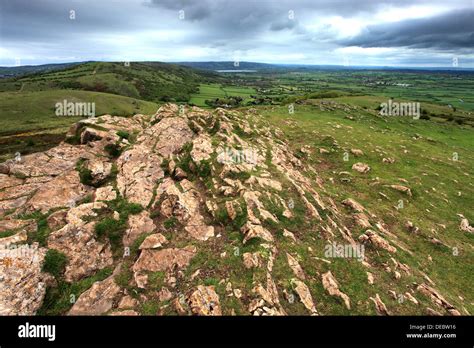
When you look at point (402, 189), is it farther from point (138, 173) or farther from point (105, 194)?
point (105, 194)

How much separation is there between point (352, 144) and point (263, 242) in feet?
107

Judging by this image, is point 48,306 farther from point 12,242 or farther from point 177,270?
point 177,270

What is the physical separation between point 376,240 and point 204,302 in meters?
14.1

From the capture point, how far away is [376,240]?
19.5m

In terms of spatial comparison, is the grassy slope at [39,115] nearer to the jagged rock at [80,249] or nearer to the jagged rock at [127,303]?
the jagged rock at [80,249]

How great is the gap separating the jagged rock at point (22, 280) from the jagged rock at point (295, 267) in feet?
44.1

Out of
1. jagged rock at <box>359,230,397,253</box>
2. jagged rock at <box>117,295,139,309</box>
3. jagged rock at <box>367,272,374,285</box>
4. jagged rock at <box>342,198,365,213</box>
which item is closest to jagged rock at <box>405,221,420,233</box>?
jagged rock at <box>342,198,365,213</box>

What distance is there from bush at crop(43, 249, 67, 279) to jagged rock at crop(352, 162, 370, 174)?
3288 cm

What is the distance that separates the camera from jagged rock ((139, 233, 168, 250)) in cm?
1577

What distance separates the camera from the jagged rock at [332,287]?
45.8 ft

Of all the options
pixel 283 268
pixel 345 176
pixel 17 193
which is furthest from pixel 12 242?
pixel 345 176

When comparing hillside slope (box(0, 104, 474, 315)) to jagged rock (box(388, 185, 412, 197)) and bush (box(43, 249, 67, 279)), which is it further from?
jagged rock (box(388, 185, 412, 197))

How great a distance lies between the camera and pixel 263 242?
15.8 m

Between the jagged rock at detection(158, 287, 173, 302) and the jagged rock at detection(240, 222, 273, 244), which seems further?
the jagged rock at detection(240, 222, 273, 244)
